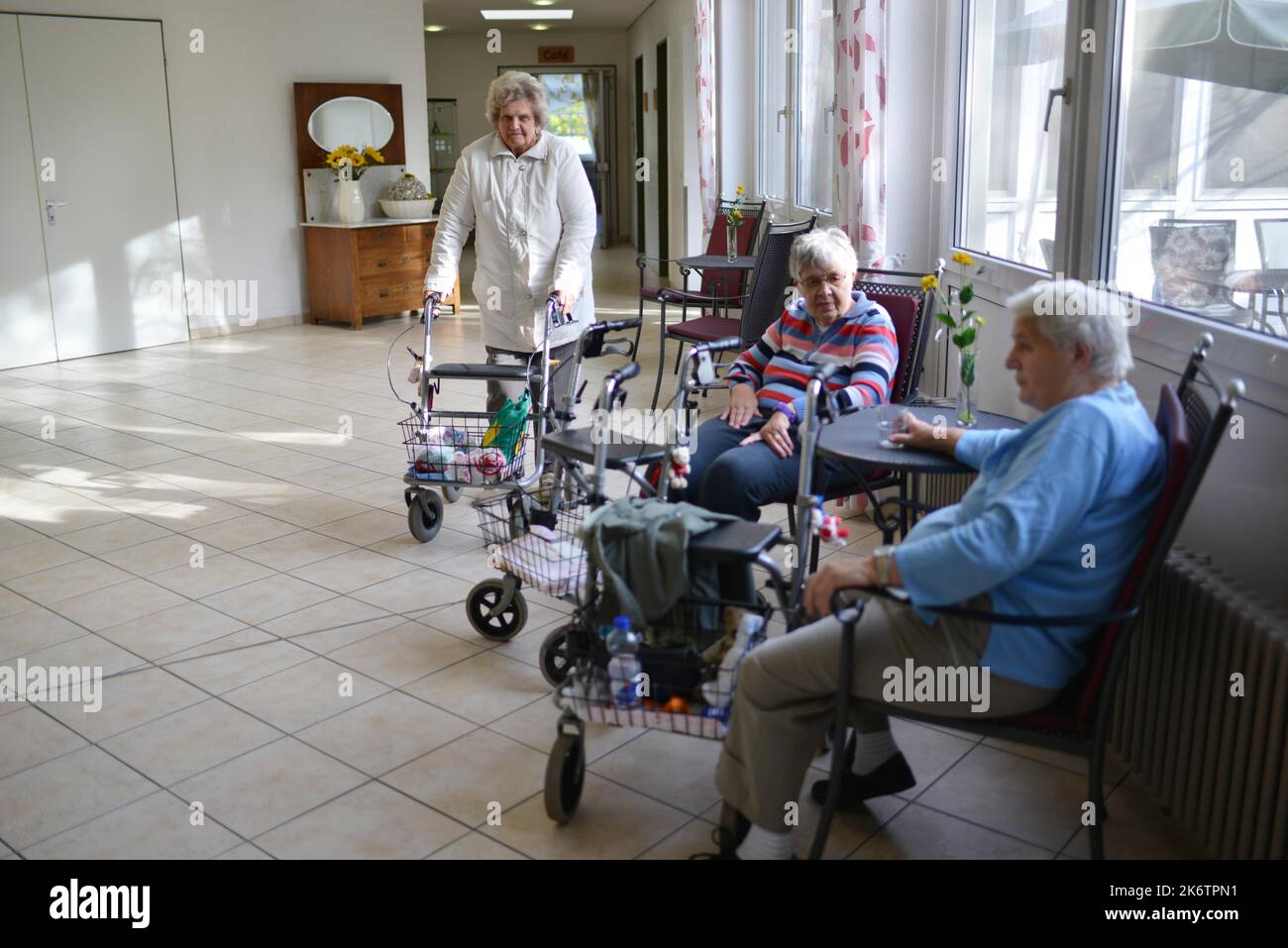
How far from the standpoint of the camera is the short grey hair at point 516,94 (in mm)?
3975

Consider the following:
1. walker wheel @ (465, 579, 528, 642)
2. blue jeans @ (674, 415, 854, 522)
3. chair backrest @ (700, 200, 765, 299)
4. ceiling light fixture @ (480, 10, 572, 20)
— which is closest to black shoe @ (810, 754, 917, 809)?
blue jeans @ (674, 415, 854, 522)

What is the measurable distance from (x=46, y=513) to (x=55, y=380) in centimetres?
324

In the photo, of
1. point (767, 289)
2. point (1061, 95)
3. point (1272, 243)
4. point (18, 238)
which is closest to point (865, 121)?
point (1061, 95)

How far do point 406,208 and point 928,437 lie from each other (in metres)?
7.56

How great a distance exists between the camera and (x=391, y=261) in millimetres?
9258

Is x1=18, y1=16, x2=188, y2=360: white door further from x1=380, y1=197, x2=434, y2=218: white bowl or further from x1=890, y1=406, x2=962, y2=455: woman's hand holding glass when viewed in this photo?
x1=890, y1=406, x2=962, y2=455: woman's hand holding glass

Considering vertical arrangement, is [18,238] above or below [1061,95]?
below

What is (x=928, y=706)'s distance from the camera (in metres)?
1.99

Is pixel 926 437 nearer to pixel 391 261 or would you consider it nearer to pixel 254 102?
pixel 391 261

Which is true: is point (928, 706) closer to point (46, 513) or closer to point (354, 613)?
point (354, 613)

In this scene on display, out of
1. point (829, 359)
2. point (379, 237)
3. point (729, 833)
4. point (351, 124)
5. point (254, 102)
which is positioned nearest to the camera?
point (729, 833)

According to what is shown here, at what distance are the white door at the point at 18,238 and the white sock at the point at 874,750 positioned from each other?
24.3ft

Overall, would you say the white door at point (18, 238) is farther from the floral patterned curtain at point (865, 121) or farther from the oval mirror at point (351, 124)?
the floral patterned curtain at point (865, 121)

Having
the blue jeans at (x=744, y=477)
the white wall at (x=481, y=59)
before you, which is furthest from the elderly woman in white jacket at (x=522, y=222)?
the white wall at (x=481, y=59)
